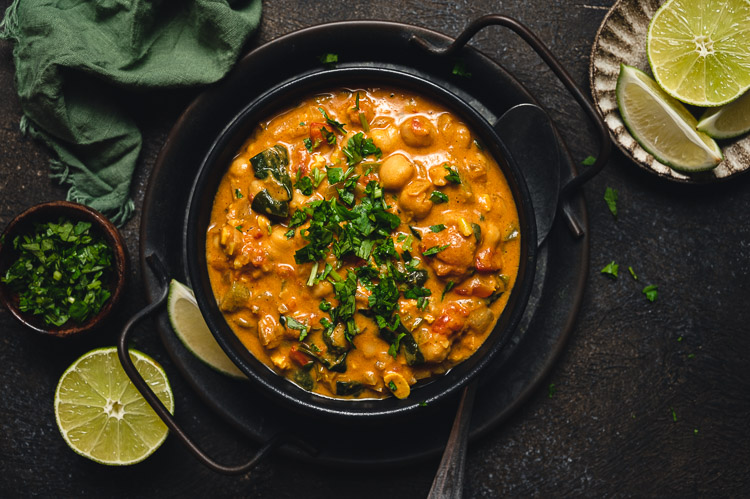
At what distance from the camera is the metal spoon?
3.25 metres

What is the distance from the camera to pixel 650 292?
143 inches

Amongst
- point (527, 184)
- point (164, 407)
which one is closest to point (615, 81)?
point (527, 184)

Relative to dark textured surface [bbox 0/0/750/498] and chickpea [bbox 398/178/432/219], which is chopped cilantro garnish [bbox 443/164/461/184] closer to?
chickpea [bbox 398/178/432/219]

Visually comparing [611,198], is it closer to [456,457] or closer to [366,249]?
[366,249]

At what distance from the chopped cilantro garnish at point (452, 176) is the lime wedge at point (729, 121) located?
65.0 inches

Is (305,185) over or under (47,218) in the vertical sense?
over

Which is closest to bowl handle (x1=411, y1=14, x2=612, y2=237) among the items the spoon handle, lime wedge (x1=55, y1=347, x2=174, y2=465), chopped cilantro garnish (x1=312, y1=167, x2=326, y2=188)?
chopped cilantro garnish (x1=312, y1=167, x2=326, y2=188)

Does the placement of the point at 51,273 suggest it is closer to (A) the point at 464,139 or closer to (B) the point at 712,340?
(A) the point at 464,139

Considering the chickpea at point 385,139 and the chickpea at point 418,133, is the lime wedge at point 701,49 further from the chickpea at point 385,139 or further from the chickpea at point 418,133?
the chickpea at point 385,139

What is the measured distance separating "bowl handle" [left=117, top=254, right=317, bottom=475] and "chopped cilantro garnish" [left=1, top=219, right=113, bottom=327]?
355 millimetres

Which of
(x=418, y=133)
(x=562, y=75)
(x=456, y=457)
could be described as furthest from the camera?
(x=456, y=457)

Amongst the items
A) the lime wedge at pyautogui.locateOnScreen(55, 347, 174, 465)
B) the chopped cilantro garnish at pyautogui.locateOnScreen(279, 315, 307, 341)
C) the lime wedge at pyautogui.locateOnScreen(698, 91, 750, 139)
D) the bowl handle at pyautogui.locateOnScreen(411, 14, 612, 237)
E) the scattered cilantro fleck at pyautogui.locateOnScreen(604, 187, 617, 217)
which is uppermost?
the lime wedge at pyautogui.locateOnScreen(698, 91, 750, 139)

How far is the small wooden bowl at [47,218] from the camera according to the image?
3303mm

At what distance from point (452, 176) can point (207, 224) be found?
54.2 inches
